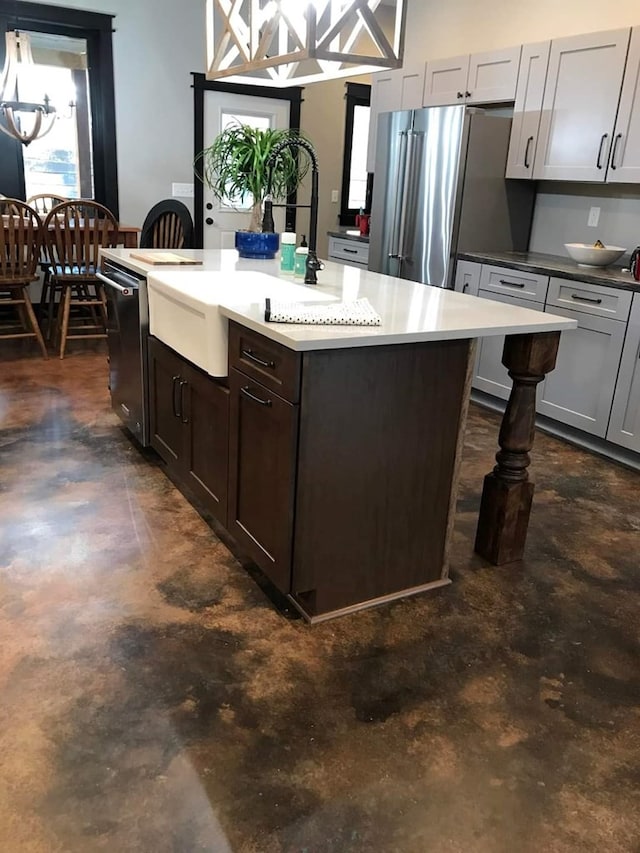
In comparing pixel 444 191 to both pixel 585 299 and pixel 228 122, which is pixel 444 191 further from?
pixel 228 122

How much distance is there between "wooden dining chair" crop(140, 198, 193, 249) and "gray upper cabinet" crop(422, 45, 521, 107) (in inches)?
75.4

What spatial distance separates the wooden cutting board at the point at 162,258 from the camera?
297 centimetres

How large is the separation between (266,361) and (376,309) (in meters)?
0.46

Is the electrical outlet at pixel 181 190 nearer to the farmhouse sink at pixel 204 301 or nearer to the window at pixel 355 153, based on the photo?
the window at pixel 355 153

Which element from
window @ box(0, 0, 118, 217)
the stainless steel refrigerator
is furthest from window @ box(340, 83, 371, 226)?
window @ box(0, 0, 118, 217)

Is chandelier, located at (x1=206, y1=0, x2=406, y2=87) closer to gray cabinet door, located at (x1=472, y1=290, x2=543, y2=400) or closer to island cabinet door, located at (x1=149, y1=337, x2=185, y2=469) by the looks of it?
island cabinet door, located at (x1=149, y1=337, x2=185, y2=469)

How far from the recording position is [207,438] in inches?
95.9

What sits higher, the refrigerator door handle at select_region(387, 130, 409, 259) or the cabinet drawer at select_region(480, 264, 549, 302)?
the refrigerator door handle at select_region(387, 130, 409, 259)

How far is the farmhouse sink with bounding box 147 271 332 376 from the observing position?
2201 mm

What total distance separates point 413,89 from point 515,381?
342 centimetres

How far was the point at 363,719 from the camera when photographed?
67.7 inches

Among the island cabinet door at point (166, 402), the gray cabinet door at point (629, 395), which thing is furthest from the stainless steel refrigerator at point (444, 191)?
the island cabinet door at point (166, 402)

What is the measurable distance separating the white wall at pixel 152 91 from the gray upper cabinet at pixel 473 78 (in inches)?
86.1

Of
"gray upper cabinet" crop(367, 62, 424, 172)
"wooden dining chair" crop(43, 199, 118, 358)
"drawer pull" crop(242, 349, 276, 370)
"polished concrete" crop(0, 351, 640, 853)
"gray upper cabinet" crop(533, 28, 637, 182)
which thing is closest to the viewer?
"polished concrete" crop(0, 351, 640, 853)
